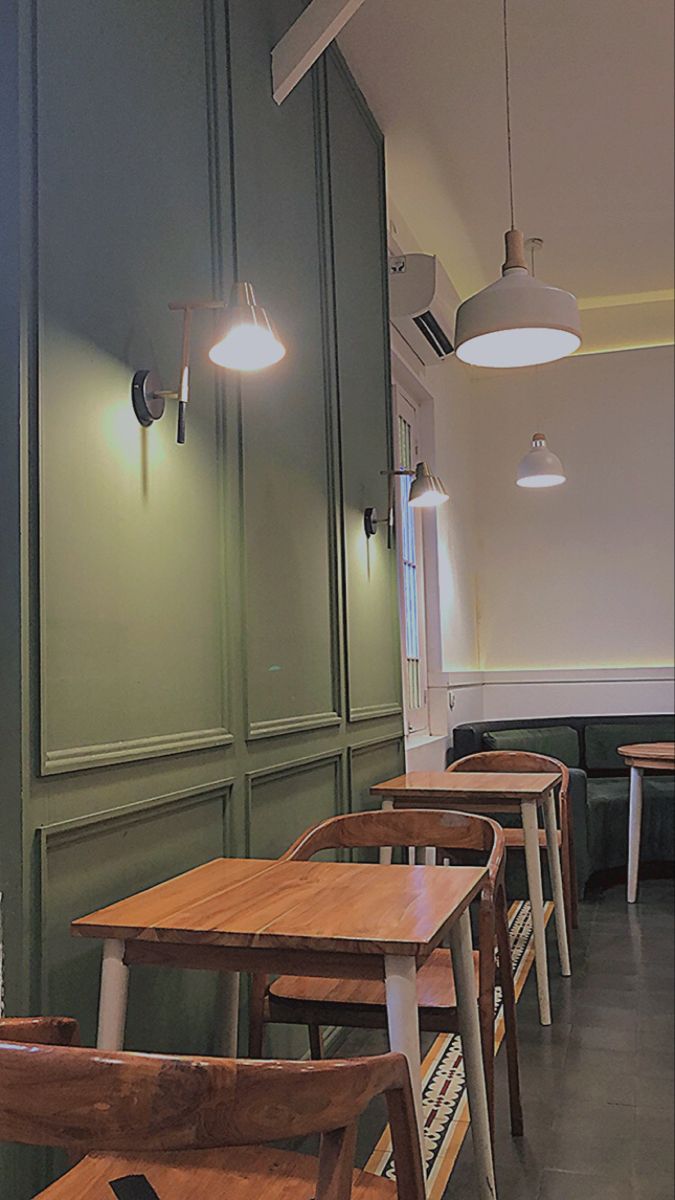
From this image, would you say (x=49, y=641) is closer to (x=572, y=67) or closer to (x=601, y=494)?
(x=572, y=67)

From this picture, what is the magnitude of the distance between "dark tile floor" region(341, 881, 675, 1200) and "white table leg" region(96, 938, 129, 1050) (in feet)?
3.49

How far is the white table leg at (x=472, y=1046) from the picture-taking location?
74.3 inches

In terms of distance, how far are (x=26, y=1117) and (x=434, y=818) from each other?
5.63 feet

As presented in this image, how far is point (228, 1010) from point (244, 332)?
1.33 m

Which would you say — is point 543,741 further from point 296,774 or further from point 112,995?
point 112,995

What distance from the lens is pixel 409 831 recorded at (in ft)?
8.34

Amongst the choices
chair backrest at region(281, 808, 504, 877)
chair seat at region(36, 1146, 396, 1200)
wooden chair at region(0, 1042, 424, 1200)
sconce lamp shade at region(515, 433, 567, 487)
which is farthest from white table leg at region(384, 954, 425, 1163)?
sconce lamp shade at region(515, 433, 567, 487)

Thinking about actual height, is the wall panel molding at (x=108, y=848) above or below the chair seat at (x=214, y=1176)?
above

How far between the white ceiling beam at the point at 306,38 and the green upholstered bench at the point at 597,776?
3.31 meters

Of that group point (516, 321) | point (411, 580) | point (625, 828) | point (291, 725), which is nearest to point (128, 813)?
point (291, 725)

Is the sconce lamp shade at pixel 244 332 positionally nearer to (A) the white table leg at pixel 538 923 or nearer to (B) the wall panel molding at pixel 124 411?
(B) the wall panel molding at pixel 124 411

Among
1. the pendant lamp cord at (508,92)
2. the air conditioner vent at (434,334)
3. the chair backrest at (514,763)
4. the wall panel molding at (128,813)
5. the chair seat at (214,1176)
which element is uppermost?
the pendant lamp cord at (508,92)

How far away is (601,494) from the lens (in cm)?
696

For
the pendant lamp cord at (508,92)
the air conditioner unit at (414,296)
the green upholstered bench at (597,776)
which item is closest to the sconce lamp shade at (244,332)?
the pendant lamp cord at (508,92)
